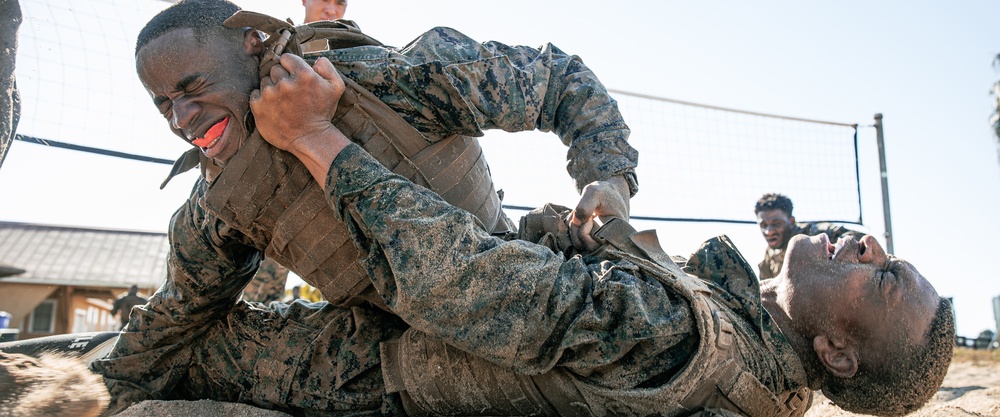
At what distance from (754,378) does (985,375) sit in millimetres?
5899

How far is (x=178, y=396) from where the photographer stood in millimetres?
3168

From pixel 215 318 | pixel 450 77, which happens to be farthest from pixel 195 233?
pixel 450 77

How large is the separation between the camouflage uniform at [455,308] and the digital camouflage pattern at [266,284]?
267cm

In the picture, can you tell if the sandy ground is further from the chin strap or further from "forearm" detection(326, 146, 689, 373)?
the chin strap

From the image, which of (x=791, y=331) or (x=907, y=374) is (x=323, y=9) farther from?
(x=907, y=374)

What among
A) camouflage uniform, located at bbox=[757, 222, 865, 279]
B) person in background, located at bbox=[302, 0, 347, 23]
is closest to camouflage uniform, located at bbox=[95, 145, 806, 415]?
person in background, located at bbox=[302, 0, 347, 23]

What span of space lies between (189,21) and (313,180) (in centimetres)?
63

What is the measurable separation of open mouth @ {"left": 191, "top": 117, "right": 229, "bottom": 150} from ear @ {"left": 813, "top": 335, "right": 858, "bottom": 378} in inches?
85.0

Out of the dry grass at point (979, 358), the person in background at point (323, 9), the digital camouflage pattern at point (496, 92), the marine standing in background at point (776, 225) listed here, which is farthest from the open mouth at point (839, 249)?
the dry grass at point (979, 358)

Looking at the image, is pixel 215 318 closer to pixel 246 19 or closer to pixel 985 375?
pixel 246 19

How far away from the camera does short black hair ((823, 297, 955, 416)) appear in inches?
107

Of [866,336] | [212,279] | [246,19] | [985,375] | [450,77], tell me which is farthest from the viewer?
[985,375]

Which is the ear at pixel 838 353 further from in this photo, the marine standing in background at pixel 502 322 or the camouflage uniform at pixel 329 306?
the camouflage uniform at pixel 329 306

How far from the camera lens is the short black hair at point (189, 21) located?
7.99ft
